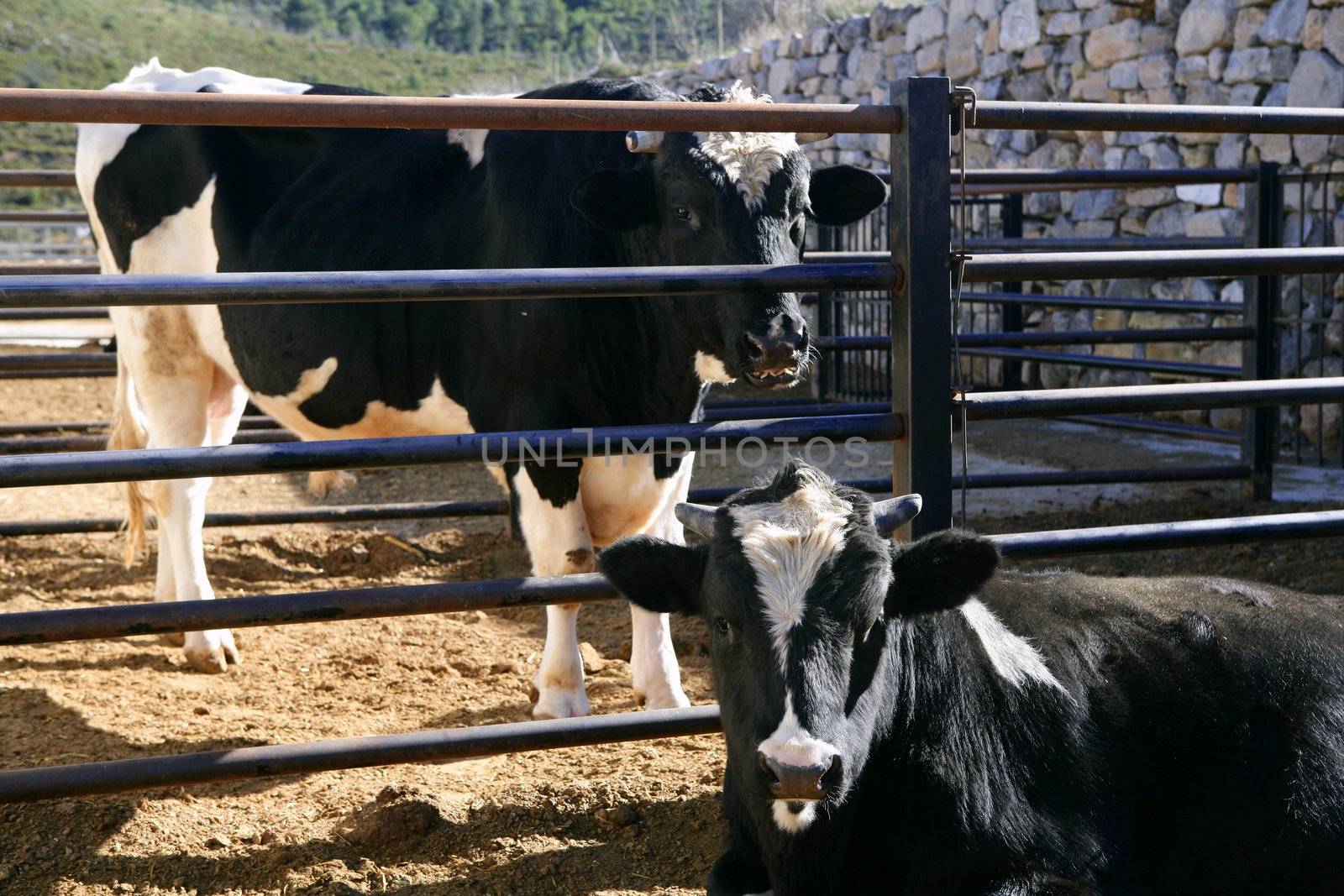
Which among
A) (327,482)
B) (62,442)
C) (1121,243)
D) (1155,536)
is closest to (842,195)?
(1155,536)

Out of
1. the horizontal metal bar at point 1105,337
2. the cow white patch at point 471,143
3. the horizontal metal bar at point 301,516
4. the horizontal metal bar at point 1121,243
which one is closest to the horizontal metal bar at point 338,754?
the cow white patch at point 471,143

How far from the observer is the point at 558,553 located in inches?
166

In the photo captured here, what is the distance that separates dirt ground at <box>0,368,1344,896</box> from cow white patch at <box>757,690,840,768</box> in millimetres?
886

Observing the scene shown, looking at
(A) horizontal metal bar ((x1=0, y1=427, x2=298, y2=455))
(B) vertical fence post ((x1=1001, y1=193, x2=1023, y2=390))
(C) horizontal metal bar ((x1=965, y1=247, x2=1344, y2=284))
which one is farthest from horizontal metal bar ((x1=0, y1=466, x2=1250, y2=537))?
(B) vertical fence post ((x1=1001, y1=193, x2=1023, y2=390))

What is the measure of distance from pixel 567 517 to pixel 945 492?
1.43m

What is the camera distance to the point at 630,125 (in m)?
2.86

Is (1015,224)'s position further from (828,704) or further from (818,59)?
(828,704)

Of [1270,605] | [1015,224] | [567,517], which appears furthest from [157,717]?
[1015,224]

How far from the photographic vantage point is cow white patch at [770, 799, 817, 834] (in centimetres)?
238

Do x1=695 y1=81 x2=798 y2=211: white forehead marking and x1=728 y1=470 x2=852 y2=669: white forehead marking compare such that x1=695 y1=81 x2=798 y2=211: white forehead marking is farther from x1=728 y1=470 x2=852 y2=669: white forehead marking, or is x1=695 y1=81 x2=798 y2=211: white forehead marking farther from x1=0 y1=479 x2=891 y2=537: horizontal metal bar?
x1=0 y1=479 x2=891 y2=537: horizontal metal bar

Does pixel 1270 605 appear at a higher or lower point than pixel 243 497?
higher

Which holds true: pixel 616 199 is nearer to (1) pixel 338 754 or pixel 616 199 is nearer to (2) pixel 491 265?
(2) pixel 491 265

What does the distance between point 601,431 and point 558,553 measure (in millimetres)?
1280

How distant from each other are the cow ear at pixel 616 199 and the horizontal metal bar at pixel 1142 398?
1.31 metres
